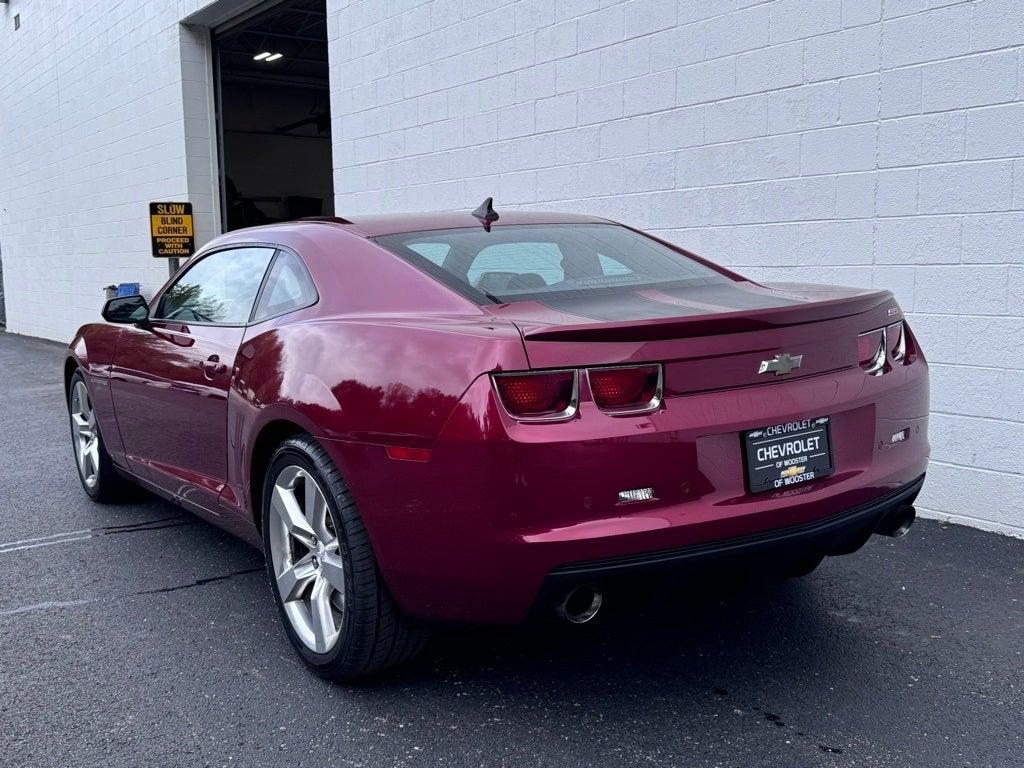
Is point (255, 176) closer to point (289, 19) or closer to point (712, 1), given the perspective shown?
point (289, 19)

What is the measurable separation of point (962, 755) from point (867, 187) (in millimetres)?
3144

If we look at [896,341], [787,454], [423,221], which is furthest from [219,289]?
[896,341]

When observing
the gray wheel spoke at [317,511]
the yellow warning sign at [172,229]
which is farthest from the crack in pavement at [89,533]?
the yellow warning sign at [172,229]

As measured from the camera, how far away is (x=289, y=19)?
57.3 feet

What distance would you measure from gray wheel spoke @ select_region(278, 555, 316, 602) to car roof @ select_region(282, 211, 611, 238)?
3.74 feet

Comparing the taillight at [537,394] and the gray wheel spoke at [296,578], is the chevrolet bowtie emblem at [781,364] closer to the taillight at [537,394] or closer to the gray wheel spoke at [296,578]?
the taillight at [537,394]

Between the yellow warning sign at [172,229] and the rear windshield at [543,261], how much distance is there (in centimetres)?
921

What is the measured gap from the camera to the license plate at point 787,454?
8.82ft

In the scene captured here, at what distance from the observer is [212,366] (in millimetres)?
3816

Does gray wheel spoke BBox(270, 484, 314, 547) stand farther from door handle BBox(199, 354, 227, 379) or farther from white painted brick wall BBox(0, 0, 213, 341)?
white painted brick wall BBox(0, 0, 213, 341)

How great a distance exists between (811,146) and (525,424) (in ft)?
11.3

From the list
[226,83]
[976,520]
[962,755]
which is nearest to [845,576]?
[976,520]

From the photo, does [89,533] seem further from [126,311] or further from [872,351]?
[872,351]

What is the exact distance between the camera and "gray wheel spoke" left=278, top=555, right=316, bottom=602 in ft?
10.7
